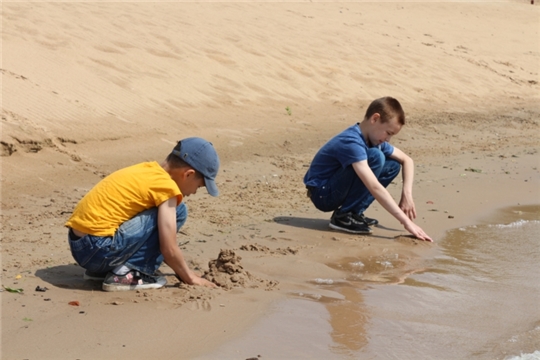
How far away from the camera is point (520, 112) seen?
11250mm

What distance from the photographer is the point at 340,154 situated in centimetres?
540

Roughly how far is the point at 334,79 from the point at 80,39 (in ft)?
11.5

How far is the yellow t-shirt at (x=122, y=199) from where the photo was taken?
3.79 meters

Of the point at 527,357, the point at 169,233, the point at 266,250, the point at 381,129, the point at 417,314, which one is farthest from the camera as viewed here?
the point at 381,129

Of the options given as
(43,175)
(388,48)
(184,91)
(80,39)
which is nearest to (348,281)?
(43,175)

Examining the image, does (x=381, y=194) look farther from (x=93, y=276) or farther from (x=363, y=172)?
(x=93, y=276)

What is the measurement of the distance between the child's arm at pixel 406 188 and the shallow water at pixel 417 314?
14.1 inches

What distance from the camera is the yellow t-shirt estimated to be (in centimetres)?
379

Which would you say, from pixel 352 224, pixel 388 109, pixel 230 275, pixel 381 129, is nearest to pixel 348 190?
pixel 352 224

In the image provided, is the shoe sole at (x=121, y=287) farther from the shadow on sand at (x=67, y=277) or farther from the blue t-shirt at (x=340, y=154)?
the blue t-shirt at (x=340, y=154)

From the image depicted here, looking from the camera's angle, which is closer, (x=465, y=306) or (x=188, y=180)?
(x=188, y=180)

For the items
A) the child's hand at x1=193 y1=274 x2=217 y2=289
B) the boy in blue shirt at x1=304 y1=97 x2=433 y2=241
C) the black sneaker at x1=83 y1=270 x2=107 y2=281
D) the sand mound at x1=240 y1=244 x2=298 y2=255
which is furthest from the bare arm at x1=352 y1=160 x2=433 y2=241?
the black sneaker at x1=83 y1=270 x2=107 y2=281

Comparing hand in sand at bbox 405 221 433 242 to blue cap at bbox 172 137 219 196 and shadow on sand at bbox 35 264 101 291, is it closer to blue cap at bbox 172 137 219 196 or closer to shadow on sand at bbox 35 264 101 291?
blue cap at bbox 172 137 219 196

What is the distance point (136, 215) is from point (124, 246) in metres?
0.17
